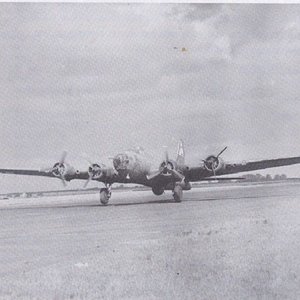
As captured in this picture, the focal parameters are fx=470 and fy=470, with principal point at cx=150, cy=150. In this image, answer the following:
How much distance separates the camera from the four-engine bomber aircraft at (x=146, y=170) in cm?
2248

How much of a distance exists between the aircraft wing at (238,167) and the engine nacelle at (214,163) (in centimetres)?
20

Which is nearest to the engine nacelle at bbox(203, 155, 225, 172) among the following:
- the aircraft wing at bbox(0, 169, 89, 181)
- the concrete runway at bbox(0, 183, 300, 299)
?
the aircraft wing at bbox(0, 169, 89, 181)

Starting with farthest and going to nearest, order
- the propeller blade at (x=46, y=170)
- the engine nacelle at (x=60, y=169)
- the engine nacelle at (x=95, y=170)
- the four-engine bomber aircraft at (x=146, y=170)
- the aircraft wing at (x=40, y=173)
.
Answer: the aircraft wing at (x=40, y=173) → the propeller blade at (x=46, y=170) → the engine nacelle at (x=60, y=169) → the engine nacelle at (x=95, y=170) → the four-engine bomber aircraft at (x=146, y=170)

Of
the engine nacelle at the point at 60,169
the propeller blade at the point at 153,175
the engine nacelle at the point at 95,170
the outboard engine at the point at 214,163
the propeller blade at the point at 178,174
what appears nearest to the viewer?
the propeller blade at the point at 178,174

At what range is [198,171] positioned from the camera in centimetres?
2377

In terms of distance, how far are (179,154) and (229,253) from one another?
66.9ft

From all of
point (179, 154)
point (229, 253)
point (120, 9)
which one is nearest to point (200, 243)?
point (229, 253)

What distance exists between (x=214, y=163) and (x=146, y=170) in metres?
3.39

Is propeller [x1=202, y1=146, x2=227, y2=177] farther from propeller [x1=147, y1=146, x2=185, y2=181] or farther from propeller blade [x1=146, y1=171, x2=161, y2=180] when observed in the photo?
propeller blade [x1=146, y1=171, x2=161, y2=180]

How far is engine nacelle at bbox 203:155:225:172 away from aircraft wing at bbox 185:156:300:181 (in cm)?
20

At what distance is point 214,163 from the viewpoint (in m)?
22.9

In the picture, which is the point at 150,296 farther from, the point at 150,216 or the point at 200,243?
the point at 150,216

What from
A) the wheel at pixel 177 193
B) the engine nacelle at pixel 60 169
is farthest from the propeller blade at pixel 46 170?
the wheel at pixel 177 193

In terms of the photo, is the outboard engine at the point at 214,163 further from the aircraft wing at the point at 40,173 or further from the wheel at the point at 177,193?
the aircraft wing at the point at 40,173
